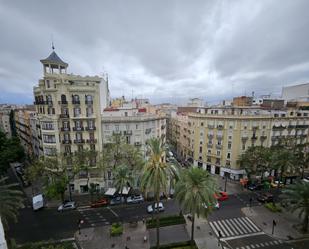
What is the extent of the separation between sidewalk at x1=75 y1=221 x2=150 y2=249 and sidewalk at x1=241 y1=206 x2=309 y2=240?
2390 centimetres

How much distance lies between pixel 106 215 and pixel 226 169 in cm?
4062

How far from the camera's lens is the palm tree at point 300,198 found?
29.7 meters

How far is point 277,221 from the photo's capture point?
3591 centimetres

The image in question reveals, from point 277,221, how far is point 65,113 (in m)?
55.1

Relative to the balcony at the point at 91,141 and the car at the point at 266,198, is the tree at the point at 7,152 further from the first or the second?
the car at the point at 266,198

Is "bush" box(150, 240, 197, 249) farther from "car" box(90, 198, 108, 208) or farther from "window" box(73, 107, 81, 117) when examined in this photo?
"window" box(73, 107, 81, 117)

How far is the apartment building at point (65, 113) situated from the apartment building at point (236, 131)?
119 feet

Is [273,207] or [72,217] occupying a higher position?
[273,207]

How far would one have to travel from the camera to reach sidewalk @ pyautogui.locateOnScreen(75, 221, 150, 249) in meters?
29.5

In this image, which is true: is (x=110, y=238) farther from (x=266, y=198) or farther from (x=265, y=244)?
(x=266, y=198)

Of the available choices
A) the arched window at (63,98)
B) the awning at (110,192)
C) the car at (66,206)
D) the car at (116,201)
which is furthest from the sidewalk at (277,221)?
the arched window at (63,98)

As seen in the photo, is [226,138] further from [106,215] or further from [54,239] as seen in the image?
[54,239]

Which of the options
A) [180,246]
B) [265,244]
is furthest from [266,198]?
[180,246]

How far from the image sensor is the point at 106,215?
38.2 meters
